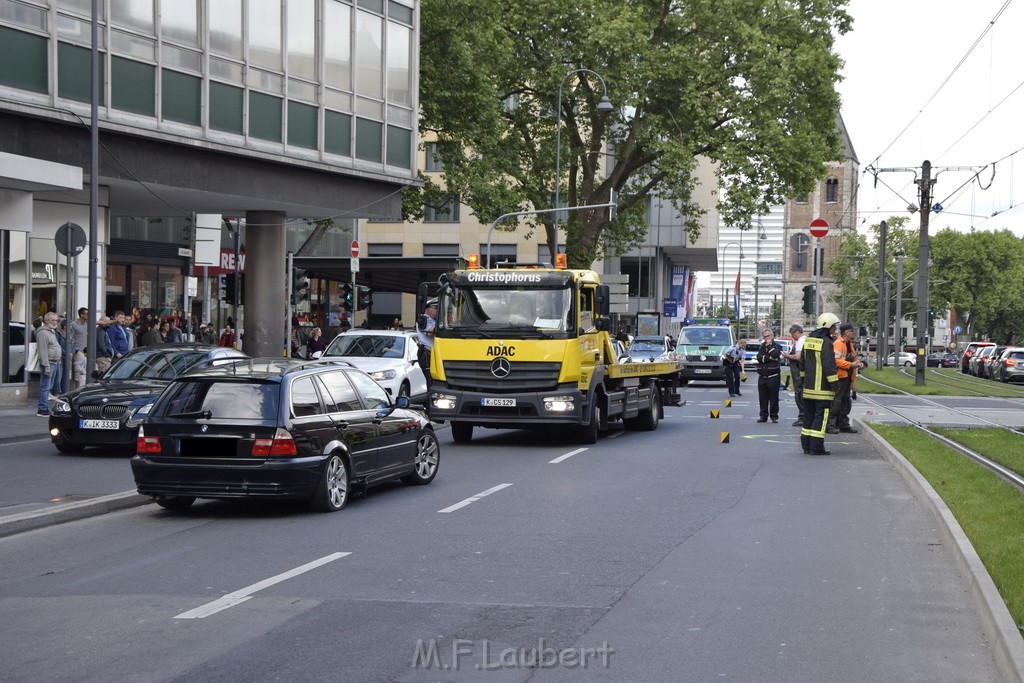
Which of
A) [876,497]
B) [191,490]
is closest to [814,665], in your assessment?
[191,490]

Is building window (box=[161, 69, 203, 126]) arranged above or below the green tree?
below

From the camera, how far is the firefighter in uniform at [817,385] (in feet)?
60.7

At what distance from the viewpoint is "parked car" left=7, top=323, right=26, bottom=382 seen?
995 inches

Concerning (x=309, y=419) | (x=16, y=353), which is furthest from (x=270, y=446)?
(x=16, y=353)

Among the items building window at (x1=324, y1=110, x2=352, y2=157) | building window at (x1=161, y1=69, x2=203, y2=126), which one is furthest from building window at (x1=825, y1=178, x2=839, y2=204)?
building window at (x1=161, y1=69, x2=203, y2=126)

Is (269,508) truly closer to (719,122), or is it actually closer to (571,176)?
(719,122)

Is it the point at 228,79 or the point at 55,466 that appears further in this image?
the point at 228,79

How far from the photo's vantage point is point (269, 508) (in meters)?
12.5

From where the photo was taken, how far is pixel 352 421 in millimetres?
12562

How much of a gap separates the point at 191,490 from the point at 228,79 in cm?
A: 1767

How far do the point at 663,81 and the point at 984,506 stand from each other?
3286 centimetres

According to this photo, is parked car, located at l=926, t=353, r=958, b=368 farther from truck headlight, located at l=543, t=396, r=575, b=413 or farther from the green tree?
truck headlight, located at l=543, t=396, r=575, b=413

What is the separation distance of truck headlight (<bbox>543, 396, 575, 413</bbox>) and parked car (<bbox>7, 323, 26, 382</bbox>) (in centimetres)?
1196

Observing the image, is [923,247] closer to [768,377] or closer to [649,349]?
[649,349]
